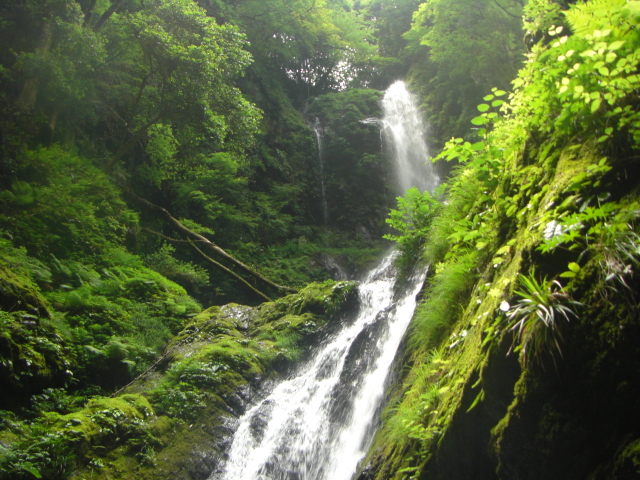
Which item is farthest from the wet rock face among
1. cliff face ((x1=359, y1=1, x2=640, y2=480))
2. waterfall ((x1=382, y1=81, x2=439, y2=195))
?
waterfall ((x1=382, y1=81, x2=439, y2=195))

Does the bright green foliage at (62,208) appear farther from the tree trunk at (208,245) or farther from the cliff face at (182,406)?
the cliff face at (182,406)

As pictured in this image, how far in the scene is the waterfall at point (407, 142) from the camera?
1748 cm

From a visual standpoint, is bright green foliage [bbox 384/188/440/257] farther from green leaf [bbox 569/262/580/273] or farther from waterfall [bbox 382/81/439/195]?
waterfall [bbox 382/81/439/195]

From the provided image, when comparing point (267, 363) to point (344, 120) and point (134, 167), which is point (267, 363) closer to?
point (134, 167)

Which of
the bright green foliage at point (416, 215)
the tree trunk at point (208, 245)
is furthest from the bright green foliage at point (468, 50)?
the bright green foliage at point (416, 215)

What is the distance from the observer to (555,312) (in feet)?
7.22

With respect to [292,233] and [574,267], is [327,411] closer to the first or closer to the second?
[574,267]

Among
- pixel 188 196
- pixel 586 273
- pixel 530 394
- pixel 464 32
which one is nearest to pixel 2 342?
pixel 530 394

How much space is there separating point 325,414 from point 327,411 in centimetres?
5

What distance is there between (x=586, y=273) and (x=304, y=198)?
15.0 m

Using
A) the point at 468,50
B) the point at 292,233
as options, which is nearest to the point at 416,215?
the point at 292,233

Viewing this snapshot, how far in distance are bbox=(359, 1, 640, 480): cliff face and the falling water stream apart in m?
1.67

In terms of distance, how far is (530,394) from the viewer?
2232mm

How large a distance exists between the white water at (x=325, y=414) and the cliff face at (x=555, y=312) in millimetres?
1684
